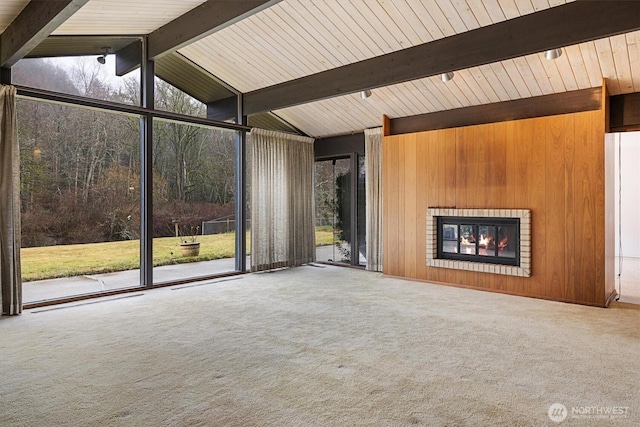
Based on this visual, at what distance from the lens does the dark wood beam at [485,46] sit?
→ 126 inches

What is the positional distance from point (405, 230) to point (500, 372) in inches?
134

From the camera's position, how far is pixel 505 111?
17.1 ft

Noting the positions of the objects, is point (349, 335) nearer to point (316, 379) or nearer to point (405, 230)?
point (316, 379)

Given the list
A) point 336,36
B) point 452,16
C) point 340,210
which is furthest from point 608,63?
point 340,210

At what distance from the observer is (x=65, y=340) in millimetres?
3309

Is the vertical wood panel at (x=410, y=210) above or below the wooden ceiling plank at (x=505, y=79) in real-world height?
below

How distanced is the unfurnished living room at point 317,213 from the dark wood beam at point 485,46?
19mm

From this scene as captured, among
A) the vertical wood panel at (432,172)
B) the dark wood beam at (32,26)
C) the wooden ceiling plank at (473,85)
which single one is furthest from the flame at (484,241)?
the dark wood beam at (32,26)

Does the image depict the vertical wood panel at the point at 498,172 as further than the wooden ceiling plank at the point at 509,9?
Yes

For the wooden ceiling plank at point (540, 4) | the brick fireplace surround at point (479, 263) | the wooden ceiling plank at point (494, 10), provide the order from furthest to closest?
the brick fireplace surround at point (479, 263)
the wooden ceiling plank at point (494, 10)
the wooden ceiling plank at point (540, 4)

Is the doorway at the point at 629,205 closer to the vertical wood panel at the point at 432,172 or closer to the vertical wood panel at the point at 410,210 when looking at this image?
the vertical wood panel at the point at 432,172

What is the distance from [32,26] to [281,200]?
13.6ft

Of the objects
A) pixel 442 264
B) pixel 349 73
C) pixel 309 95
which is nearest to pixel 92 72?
pixel 309 95

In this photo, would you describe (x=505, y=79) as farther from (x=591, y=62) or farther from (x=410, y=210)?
(x=410, y=210)
